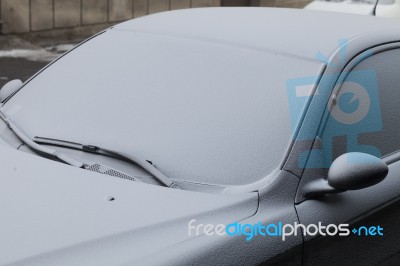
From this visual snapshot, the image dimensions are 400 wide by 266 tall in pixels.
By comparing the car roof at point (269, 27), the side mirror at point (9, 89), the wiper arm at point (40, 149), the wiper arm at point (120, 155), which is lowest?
the side mirror at point (9, 89)

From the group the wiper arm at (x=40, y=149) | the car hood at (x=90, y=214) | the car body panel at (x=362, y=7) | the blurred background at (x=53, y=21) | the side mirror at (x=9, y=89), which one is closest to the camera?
the car hood at (x=90, y=214)

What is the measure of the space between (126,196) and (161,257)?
407mm

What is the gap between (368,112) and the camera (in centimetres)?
354

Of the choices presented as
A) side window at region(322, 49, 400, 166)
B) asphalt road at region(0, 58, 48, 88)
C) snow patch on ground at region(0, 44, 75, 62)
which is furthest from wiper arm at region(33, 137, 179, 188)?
snow patch on ground at region(0, 44, 75, 62)

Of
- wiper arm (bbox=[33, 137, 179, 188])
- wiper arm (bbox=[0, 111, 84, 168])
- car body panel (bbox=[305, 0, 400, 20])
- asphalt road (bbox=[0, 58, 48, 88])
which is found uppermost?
wiper arm (bbox=[33, 137, 179, 188])

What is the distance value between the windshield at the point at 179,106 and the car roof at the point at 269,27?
58 millimetres

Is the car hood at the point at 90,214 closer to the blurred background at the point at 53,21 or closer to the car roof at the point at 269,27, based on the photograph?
the car roof at the point at 269,27

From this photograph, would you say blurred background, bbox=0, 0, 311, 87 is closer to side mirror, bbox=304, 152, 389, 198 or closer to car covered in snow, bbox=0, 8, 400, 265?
car covered in snow, bbox=0, 8, 400, 265

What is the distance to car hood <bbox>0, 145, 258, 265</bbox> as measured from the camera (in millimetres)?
2588

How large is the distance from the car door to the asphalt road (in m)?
7.80

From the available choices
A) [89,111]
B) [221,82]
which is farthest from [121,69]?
[221,82]

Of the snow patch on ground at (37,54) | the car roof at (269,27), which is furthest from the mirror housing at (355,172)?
the snow patch on ground at (37,54)

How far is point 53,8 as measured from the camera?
1394cm

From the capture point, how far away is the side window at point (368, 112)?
11.0 ft
